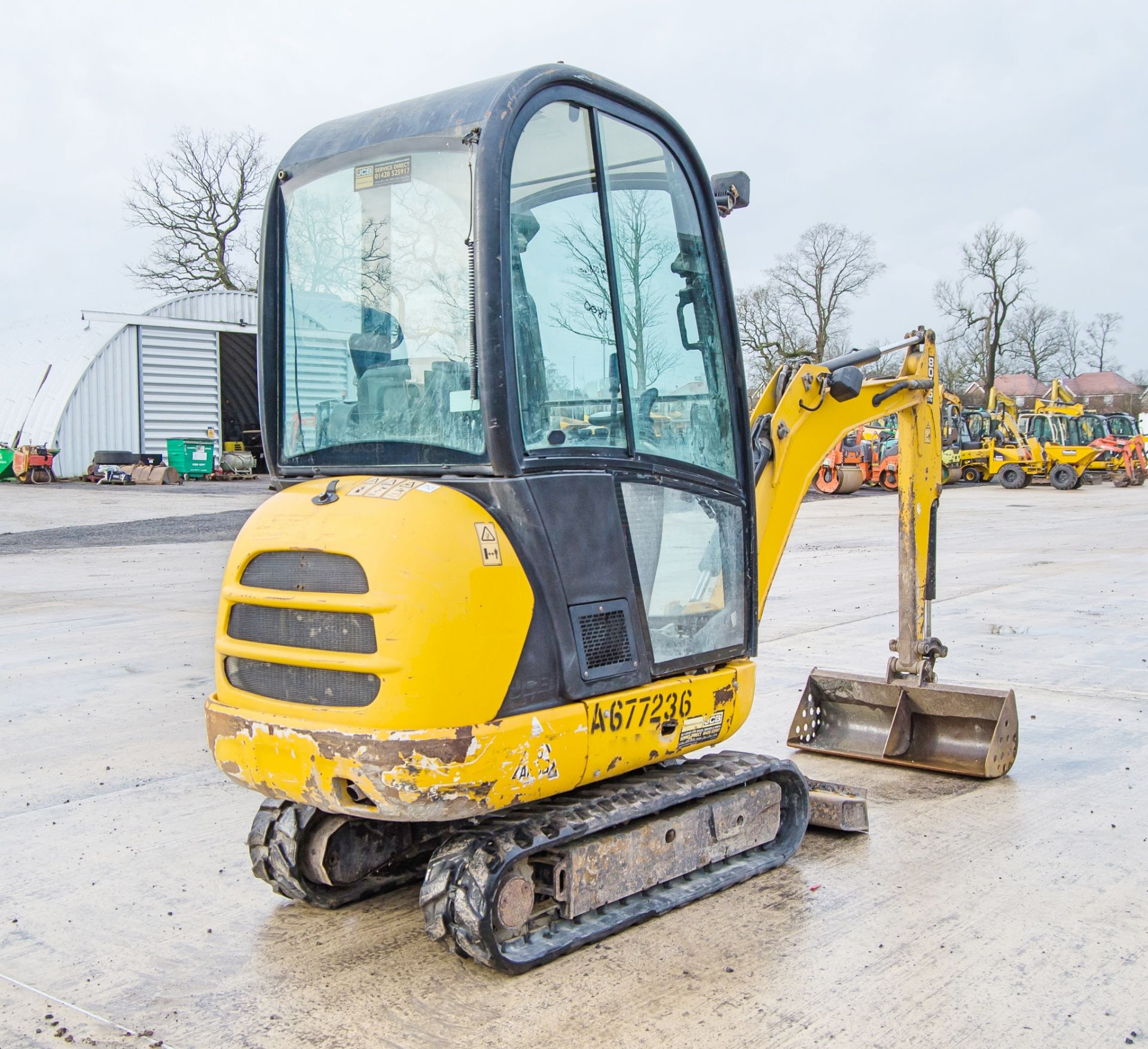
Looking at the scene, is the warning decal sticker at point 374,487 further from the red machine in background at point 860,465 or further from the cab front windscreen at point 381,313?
the red machine in background at point 860,465

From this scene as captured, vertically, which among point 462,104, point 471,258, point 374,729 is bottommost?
point 374,729

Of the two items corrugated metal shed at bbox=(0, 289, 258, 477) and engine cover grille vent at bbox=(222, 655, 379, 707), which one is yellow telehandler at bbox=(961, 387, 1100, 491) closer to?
corrugated metal shed at bbox=(0, 289, 258, 477)

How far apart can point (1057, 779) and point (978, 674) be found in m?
2.57

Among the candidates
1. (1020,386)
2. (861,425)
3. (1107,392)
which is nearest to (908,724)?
(861,425)

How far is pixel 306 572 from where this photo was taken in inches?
146

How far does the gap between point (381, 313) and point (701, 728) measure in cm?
188

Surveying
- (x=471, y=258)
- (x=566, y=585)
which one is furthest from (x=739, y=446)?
(x=471, y=258)

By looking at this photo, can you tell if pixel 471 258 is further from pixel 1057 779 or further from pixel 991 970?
pixel 1057 779

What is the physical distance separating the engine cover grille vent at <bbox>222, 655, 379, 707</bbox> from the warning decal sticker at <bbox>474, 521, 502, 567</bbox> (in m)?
0.49

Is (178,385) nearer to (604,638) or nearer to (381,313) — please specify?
(381,313)

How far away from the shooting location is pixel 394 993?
3.67 metres

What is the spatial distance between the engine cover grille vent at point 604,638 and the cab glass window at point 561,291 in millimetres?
546

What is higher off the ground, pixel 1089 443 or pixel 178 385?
pixel 178 385

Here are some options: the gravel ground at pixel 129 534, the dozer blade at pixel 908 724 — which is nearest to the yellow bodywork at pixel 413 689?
the dozer blade at pixel 908 724
